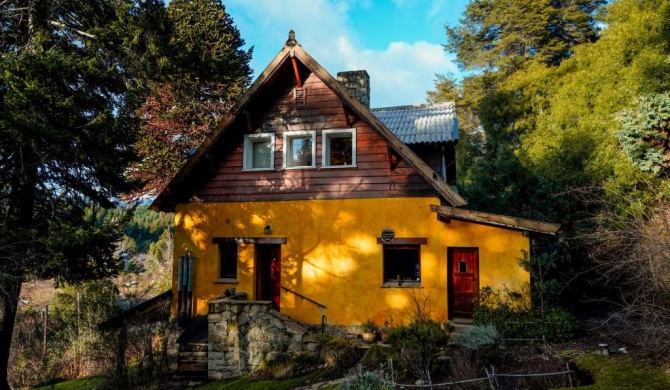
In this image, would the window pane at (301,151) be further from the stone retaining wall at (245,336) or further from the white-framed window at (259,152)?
the stone retaining wall at (245,336)

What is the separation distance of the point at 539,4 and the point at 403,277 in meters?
24.5

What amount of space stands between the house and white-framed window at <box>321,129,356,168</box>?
0.12ft

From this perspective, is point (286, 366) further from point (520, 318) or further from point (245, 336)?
point (520, 318)

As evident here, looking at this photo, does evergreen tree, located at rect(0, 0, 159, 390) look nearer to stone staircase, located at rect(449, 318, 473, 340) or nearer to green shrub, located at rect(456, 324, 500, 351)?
green shrub, located at rect(456, 324, 500, 351)

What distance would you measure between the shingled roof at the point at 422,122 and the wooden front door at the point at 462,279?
368 cm

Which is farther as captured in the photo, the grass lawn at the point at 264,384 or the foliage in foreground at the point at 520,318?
the foliage in foreground at the point at 520,318

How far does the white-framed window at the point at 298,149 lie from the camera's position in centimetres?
1311

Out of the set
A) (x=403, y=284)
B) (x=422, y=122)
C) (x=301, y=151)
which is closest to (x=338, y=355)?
(x=403, y=284)

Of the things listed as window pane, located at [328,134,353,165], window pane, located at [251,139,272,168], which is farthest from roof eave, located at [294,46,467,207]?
window pane, located at [251,139,272,168]

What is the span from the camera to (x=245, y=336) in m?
10.5

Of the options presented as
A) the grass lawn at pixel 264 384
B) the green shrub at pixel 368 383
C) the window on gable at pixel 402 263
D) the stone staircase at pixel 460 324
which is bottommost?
the grass lawn at pixel 264 384

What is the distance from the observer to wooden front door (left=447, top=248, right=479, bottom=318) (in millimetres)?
11852

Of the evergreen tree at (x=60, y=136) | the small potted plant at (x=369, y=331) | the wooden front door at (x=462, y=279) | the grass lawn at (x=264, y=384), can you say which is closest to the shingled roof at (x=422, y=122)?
the wooden front door at (x=462, y=279)

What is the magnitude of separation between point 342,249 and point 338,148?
3.25 m
